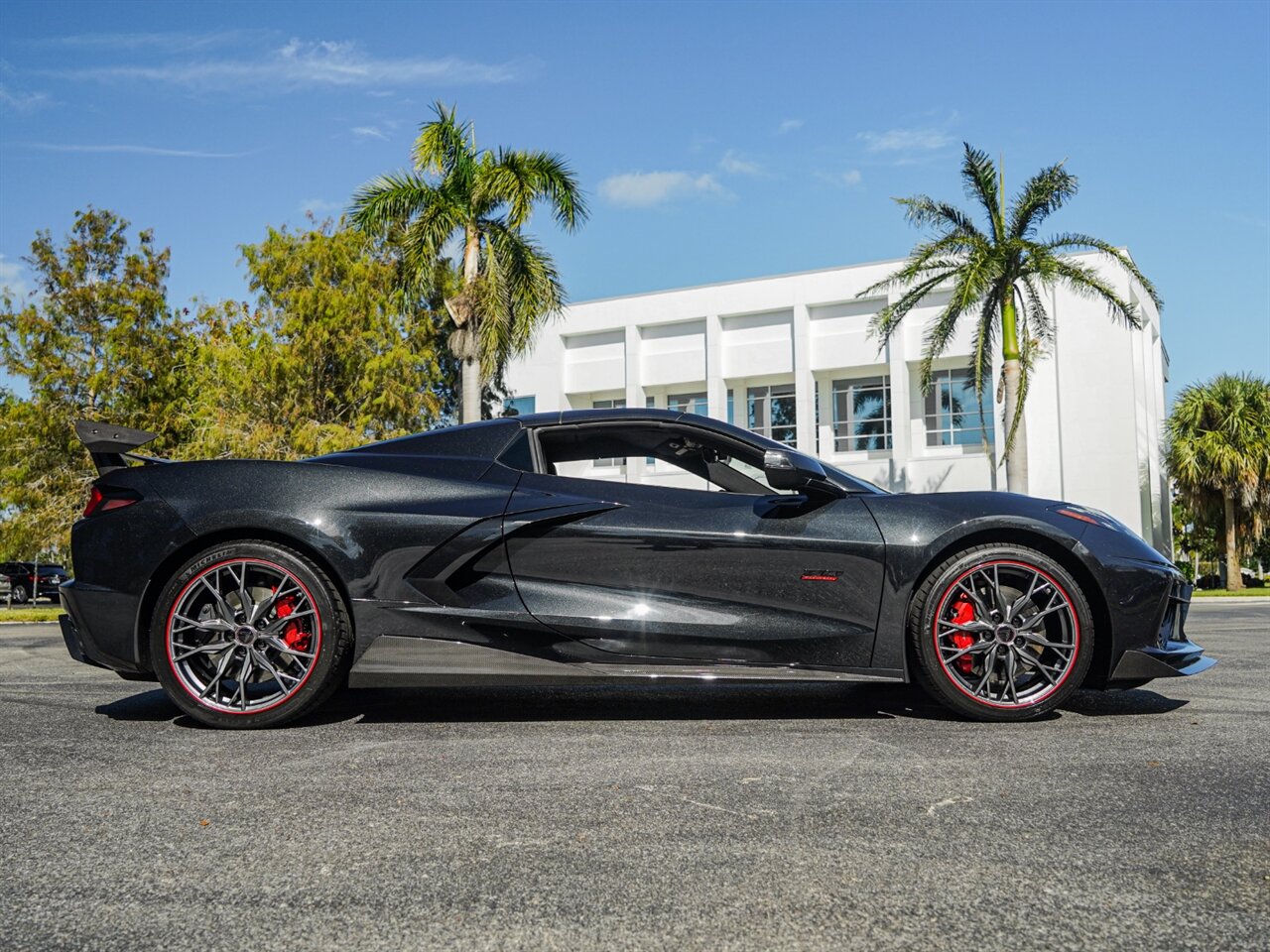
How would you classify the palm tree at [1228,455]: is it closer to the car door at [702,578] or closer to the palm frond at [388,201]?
the palm frond at [388,201]

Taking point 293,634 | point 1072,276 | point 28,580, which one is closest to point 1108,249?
point 1072,276

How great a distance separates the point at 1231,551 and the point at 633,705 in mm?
35703

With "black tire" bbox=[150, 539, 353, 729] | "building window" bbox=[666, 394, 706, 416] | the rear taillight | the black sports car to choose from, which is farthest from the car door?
"building window" bbox=[666, 394, 706, 416]

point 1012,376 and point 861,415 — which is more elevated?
Result: point 861,415

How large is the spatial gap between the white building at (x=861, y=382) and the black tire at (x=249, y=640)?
2832 cm

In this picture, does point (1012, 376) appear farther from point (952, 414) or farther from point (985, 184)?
point (952, 414)

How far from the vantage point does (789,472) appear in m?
4.08

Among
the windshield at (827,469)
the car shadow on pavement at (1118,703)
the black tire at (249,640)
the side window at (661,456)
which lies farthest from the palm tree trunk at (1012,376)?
the black tire at (249,640)

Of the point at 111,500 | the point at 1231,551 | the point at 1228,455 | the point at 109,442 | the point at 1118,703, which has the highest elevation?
the point at 1228,455

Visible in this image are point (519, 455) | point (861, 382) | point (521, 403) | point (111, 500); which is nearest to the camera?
point (111, 500)

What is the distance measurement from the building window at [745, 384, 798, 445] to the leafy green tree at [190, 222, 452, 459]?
1501cm

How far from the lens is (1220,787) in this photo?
2914mm

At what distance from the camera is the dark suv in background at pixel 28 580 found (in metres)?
39.7

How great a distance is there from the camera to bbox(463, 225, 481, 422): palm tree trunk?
2147 cm
